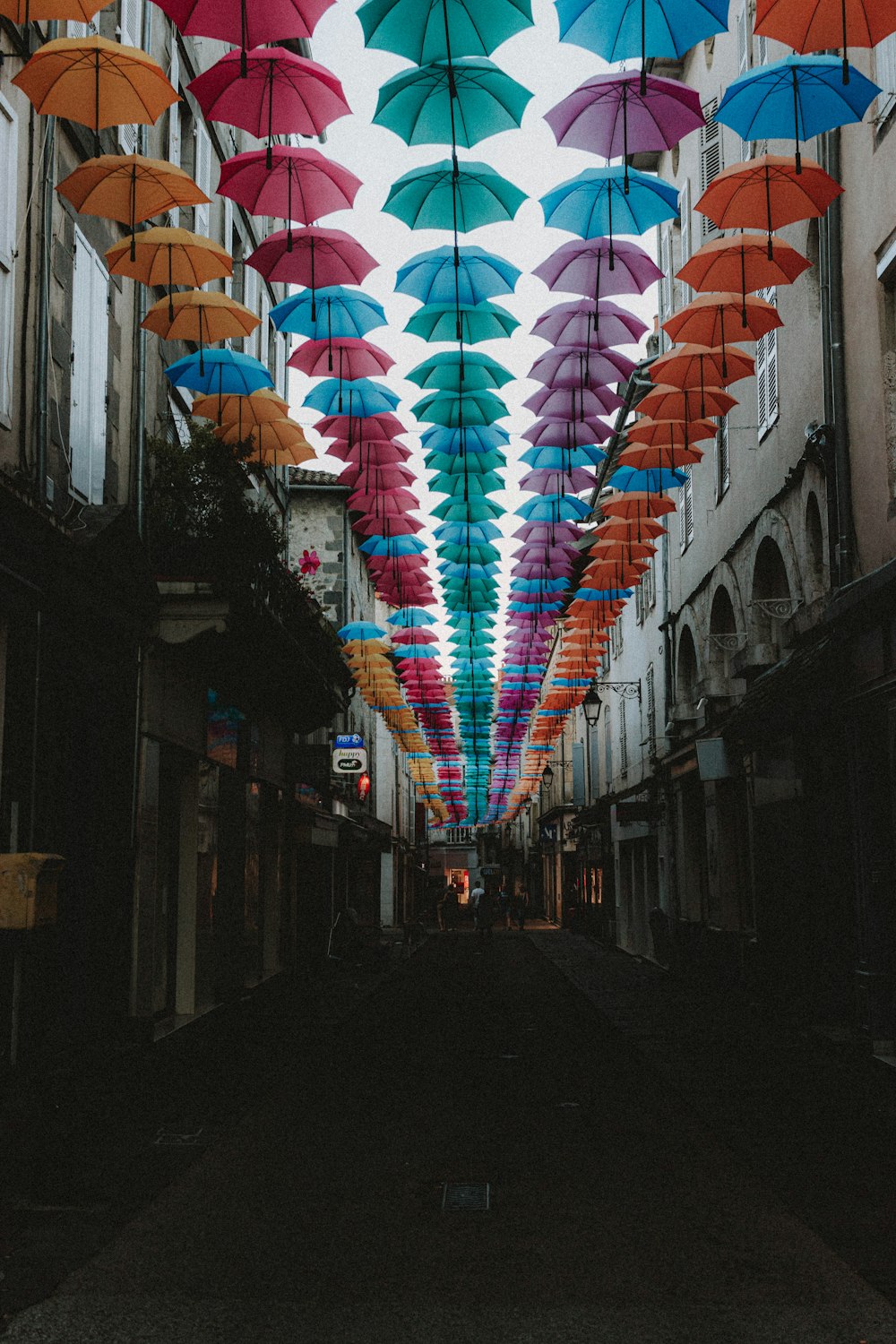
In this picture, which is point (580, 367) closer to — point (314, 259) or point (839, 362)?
point (839, 362)

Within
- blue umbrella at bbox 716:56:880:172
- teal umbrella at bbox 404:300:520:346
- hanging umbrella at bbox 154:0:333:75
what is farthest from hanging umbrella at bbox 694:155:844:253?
hanging umbrella at bbox 154:0:333:75

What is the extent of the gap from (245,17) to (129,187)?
226cm

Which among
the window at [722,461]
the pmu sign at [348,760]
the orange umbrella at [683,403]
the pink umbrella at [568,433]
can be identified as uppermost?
the window at [722,461]

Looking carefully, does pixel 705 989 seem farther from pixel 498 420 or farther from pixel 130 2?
pixel 130 2

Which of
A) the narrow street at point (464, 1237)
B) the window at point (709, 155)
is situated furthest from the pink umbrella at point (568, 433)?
the window at point (709, 155)

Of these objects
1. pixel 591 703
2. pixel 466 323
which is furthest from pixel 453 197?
pixel 591 703

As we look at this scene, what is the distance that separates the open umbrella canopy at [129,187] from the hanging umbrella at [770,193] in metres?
3.78

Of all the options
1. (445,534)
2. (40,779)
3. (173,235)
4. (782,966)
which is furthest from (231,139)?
(782,966)

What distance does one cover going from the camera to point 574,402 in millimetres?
12703

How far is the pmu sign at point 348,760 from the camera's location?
29844 mm

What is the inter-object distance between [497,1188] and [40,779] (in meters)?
5.33

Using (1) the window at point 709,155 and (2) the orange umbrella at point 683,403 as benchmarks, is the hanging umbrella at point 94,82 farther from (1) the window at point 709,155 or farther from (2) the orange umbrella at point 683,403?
(1) the window at point 709,155

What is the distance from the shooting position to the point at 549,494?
15.9 meters

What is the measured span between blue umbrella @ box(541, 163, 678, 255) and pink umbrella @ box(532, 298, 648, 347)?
1.21 m
